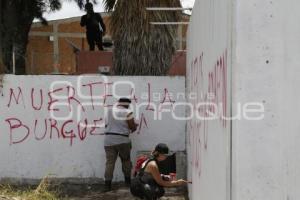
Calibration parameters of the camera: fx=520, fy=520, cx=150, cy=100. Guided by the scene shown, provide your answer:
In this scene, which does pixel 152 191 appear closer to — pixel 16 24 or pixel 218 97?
pixel 218 97

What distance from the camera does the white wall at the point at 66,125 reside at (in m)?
8.14

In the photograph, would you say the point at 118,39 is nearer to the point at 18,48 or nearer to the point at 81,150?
the point at 81,150

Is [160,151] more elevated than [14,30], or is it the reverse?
[14,30]

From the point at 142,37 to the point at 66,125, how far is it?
8.84ft

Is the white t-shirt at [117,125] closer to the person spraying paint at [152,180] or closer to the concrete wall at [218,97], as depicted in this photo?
the person spraying paint at [152,180]

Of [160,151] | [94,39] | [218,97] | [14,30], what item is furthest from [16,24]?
[218,97]

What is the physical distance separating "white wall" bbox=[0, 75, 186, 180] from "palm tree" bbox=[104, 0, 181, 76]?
188 cm

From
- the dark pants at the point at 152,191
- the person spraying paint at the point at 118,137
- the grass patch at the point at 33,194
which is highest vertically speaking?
the person spraying paint at the point at 118,137

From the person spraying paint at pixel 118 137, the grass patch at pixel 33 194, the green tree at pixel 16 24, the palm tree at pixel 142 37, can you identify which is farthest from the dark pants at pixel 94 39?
the grass patch at pixel 33 194

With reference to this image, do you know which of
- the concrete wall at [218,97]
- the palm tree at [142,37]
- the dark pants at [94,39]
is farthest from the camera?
the dark pants at [94,39]

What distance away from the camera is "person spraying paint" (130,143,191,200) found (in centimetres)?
605
